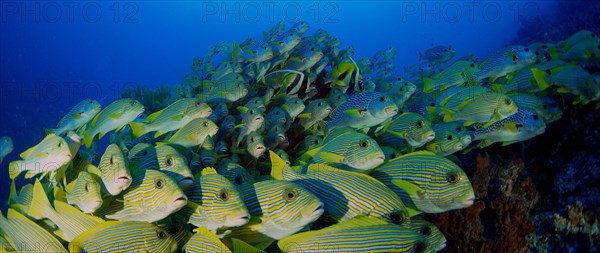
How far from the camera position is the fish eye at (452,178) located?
90.5 inches

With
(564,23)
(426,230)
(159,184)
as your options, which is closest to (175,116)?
(159,184)

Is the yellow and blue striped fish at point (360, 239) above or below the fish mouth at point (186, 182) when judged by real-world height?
below

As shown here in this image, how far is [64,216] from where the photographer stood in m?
2.26

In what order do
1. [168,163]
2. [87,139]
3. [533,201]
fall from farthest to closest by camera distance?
[533,201] → [87,139] → [168,163]

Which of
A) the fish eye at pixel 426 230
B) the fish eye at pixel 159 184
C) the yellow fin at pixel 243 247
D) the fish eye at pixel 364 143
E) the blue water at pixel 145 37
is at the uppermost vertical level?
the fish eye at pixel 159 184

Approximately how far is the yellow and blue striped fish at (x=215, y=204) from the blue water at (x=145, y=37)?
75.8ft

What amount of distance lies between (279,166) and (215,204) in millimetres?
646

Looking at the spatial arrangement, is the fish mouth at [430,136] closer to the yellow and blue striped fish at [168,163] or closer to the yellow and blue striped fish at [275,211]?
the yellow and blue striped fish at [275,211]

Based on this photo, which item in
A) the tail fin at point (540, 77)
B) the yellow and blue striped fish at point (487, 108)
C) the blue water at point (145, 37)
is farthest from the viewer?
the blue water at point (145, 37)

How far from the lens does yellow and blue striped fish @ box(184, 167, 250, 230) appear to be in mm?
Answer: 1862

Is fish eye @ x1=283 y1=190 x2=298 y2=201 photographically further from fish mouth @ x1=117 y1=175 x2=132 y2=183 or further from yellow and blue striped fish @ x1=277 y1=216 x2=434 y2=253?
fish mouth @ x1=117 y1=175 x2=132 y2=183

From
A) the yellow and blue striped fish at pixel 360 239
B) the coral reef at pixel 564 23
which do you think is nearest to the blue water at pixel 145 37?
the coral reef at pixel 564 23

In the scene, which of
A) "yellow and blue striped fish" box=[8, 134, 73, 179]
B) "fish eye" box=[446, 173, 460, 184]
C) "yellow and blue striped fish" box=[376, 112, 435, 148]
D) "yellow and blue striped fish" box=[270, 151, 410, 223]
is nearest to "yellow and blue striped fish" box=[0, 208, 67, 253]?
"yellow and blue striped fish" box=[8, 134, 73, 179]

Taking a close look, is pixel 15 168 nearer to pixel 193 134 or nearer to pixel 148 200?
pixel 193 134
